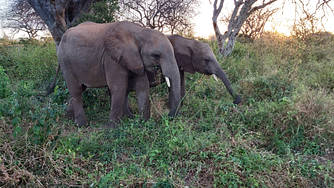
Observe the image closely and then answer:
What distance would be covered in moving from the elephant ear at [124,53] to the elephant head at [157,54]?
111 millimetres

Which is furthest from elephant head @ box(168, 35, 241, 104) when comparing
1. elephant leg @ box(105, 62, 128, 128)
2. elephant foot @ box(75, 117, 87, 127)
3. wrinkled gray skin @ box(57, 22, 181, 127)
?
elephant foot @ box(75, 117, 87, 127)

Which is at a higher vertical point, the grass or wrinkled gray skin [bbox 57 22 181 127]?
wrinkled gray skin [bbox 57 22 181 127]

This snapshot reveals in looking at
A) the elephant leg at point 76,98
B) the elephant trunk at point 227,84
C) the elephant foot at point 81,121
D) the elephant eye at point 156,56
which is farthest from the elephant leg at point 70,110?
the elephant trunk at point 227,84

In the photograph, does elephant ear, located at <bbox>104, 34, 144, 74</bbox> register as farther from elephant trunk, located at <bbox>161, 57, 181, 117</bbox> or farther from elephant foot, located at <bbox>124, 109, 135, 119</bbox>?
elephant foot, located at <bbox>124, 109, 135, 119</bbox>

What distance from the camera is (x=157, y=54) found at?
4.64 meters

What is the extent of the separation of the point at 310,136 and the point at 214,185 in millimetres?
1892

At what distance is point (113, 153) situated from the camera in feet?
12.3

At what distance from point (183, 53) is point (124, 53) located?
146 centimetres

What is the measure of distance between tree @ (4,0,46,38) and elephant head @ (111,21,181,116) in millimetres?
11286

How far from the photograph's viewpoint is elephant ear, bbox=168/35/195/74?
18.7 feet

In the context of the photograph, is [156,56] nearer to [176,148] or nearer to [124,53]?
[124,53]

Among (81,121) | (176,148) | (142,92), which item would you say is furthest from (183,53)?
(176,148)

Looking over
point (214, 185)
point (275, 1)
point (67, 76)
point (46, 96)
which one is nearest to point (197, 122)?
point (214, 185)

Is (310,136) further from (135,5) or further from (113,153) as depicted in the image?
(135,5)
